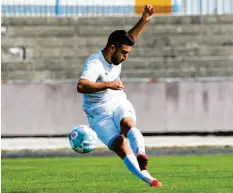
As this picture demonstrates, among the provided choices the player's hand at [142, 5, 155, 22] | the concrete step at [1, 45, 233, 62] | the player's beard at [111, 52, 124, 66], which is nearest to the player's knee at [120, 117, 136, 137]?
the player's beard at [111, 52, 124, 66]

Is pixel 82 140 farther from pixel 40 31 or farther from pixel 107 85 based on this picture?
pixel 40 31

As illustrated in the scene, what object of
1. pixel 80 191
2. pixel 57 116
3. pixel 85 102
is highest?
pixel 85 102

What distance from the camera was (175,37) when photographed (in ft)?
86.5

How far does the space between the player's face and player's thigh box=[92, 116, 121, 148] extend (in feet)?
2.02

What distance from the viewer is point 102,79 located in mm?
9812

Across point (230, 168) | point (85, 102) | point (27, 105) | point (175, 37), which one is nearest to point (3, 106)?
point (27, 105)

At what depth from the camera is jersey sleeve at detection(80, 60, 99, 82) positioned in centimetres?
956

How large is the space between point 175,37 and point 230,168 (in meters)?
13.0

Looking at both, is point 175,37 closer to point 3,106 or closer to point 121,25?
point 121,25

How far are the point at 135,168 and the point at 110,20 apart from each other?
1747cm

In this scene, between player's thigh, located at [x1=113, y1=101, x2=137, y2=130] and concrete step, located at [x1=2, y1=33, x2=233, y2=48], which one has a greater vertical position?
player's thigh, located at [x1=113, y1=101, x2=137, y2=130]

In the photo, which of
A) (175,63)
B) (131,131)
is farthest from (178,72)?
(131,131)

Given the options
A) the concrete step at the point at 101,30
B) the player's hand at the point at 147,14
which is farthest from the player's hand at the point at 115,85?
the concrete step at the point at 101,30

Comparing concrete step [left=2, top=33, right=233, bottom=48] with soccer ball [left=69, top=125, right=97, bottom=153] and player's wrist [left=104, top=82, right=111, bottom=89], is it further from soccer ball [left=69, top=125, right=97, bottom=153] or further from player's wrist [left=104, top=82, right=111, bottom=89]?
player's wrist [left=104, top=82, right=111, bottom=89]
